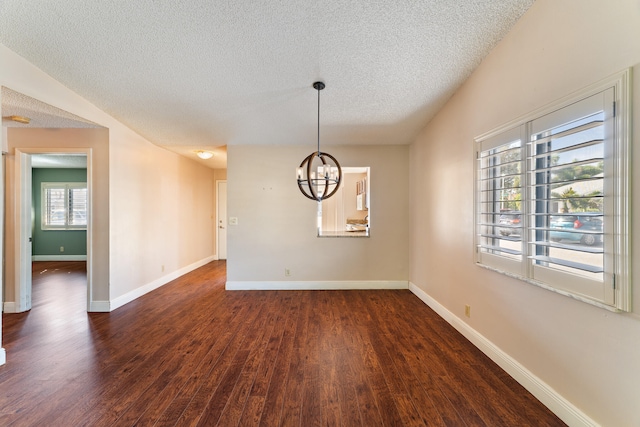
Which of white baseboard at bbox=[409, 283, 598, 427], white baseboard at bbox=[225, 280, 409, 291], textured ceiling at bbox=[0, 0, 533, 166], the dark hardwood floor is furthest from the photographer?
white baseboard at bbox=[225, 280, 409, 291]

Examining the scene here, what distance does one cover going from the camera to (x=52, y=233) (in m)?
6.81

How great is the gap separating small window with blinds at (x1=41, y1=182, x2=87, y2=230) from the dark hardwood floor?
14.7 ft

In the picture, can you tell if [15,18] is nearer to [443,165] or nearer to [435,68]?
[435,68]

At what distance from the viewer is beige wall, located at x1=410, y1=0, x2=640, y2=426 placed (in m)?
1.30

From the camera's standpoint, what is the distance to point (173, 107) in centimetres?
309

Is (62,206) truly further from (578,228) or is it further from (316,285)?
(578,228)

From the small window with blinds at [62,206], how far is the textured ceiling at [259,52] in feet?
17.6

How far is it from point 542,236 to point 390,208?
2651 millimetres

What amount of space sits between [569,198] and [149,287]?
5292mm

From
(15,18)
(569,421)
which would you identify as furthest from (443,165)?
(15,18)

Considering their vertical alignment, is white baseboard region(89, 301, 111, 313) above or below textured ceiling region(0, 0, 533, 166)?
below

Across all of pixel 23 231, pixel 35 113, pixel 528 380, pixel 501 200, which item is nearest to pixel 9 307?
pixel 23 231

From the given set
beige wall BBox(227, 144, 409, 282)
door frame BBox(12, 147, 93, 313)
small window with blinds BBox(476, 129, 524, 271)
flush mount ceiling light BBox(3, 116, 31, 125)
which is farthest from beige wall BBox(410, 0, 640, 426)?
flush mount ceiling light BBox(3, 116, 31, 125)

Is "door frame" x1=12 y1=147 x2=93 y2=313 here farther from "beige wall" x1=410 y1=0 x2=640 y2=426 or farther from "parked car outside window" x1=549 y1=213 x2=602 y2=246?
"parked car outside window" x1=549 y1=213 x2=602 y2=246
